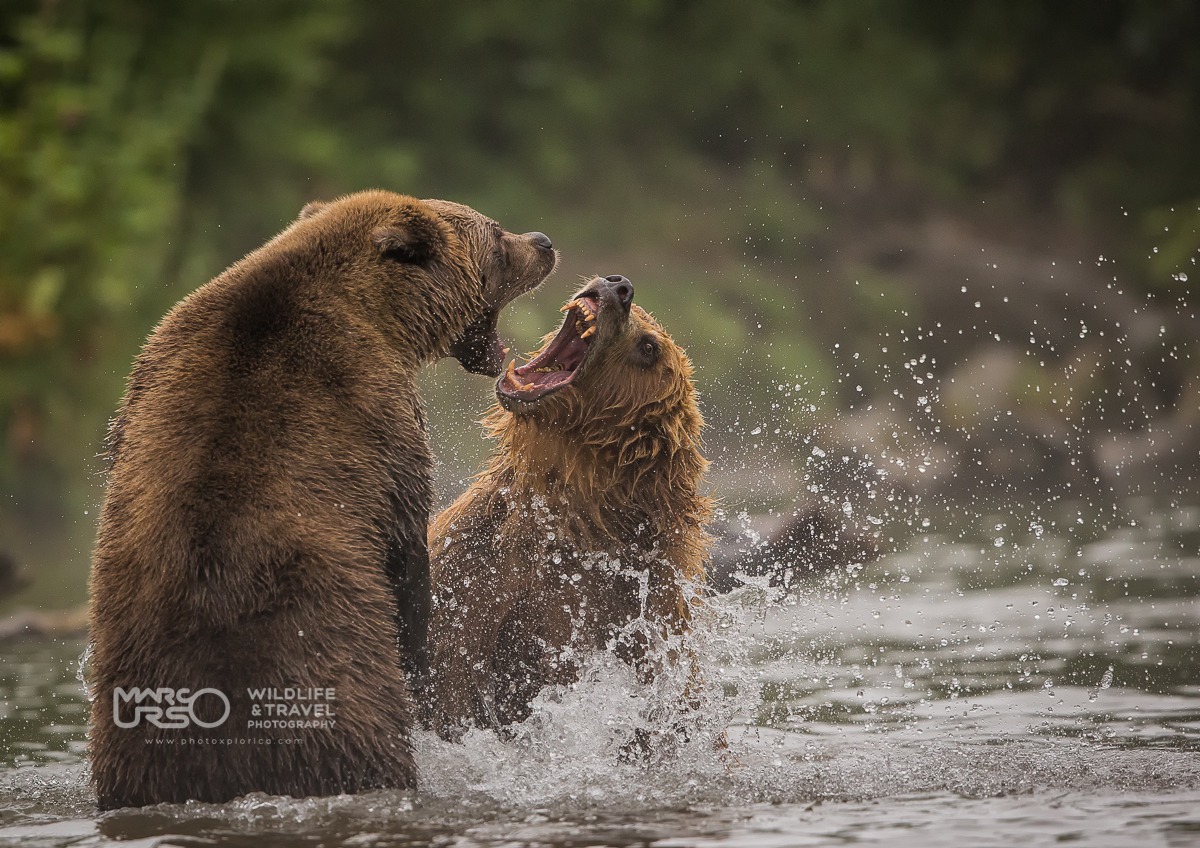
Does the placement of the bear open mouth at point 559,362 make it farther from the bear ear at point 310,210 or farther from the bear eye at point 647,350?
the bear ear at point 310,210

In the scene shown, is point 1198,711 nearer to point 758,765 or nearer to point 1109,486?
point 758,765

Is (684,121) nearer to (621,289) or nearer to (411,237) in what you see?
(621,289)

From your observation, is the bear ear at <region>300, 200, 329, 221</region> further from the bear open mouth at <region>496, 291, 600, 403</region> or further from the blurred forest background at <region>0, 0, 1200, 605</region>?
the blurred forest background at <region>0, 0, 1200, 605</region>

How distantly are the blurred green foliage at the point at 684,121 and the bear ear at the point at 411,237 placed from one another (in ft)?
26.6

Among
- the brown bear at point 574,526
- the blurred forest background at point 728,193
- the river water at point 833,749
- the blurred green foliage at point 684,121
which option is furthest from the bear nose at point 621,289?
the blurred green foliage at point 684,121

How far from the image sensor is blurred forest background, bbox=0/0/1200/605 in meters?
11.9

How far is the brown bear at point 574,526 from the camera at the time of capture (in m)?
5.15

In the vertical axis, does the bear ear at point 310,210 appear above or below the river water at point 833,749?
above

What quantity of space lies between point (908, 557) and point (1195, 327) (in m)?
6.79

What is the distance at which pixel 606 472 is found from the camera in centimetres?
534

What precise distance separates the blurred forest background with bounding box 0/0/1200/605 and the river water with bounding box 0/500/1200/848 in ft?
12.2

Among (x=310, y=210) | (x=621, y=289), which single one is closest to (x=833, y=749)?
(x=621, y=289)

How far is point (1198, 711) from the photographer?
18.9ft

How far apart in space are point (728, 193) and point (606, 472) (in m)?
13.6
